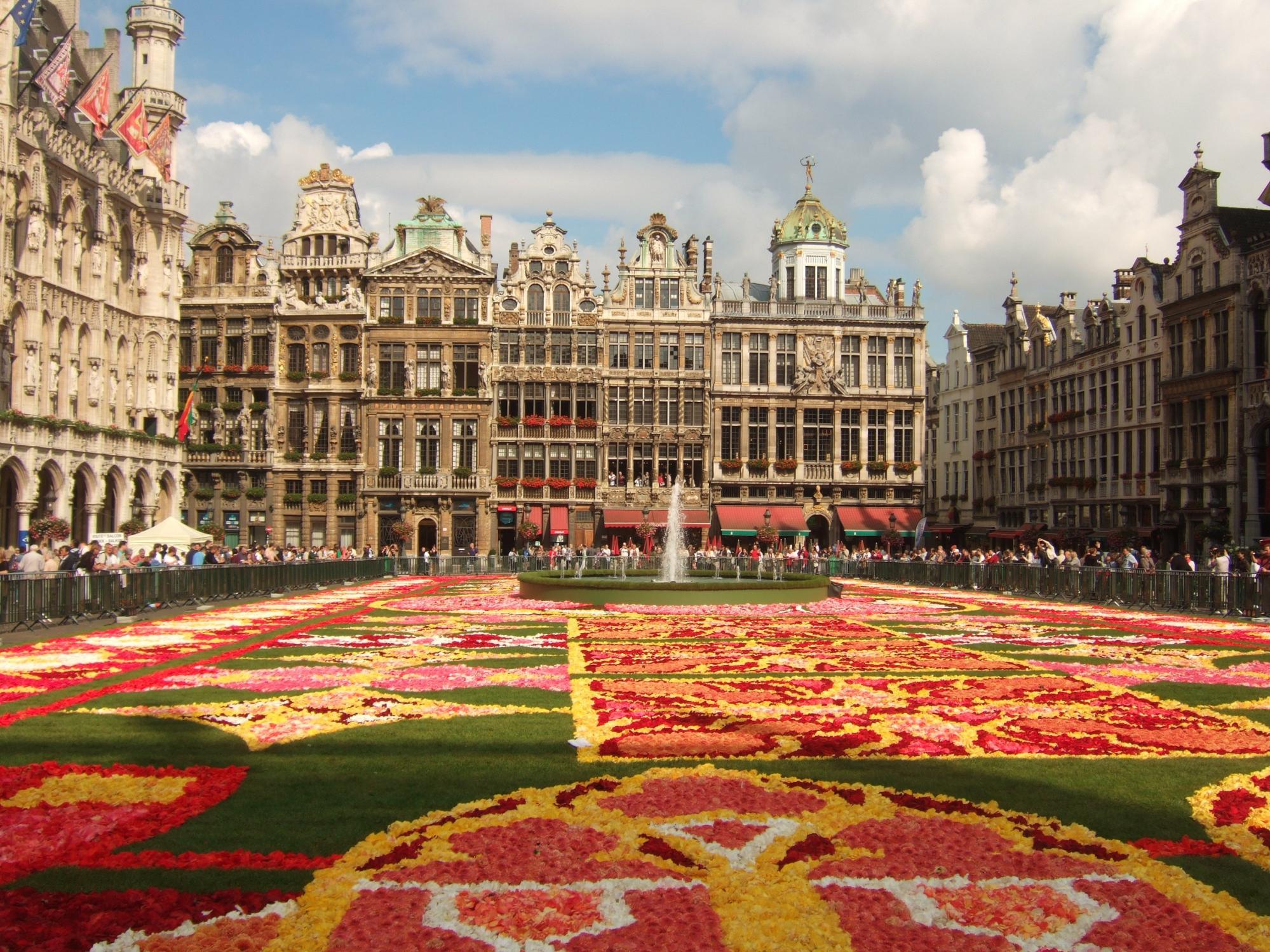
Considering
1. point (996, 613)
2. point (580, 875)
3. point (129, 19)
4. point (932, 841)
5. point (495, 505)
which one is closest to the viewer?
point (580, 875)

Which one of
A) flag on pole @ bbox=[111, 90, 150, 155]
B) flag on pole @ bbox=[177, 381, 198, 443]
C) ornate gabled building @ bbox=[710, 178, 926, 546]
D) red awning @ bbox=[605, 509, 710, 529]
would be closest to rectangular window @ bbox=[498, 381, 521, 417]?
red awning @ bbox=[605, 509, 710, 529]

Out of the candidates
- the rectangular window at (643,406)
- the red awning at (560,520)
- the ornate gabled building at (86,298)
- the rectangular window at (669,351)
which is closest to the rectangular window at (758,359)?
the rectangular window at (669,351)

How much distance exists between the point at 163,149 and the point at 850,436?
36.6 m

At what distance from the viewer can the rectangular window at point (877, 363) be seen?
62.4m

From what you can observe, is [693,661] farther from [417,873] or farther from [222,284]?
[222,284]

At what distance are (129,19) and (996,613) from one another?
159 ft

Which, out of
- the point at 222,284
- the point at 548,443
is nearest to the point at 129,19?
the point at 222,284

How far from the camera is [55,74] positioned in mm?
37281

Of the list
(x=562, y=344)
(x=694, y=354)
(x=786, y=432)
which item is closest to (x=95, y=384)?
(x=562, y=344)

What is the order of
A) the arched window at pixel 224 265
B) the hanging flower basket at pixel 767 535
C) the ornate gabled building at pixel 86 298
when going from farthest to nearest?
the arched window at pixel 224 265 → the hanging flower basket at pixel 767 535 → the ornate gabled building at pixel 86 298

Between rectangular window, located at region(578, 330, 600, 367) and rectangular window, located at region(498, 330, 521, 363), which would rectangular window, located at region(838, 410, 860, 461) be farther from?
rectangular window, located at region(498, 330, 521, 363)

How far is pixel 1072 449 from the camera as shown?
55.9 m

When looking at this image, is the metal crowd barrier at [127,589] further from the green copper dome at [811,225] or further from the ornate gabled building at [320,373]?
the green copper dome at [811,225]

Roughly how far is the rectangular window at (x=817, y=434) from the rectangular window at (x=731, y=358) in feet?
13.7
